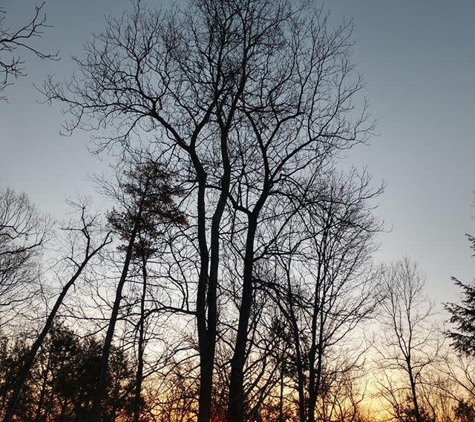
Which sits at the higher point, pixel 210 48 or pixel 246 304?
pixel 210 48

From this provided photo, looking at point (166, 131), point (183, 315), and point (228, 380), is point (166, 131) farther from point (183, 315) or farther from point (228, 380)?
point (228, 380)

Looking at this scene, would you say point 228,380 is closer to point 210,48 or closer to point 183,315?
point 183,315

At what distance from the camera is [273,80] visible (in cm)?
633

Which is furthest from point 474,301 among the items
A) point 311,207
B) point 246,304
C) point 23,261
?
point 23,261

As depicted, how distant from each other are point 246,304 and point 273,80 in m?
3.66

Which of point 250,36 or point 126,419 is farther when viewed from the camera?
point 250,36

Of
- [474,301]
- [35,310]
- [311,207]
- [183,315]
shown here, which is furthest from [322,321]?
[35,310]

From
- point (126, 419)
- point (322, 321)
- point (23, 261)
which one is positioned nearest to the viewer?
point (126, 419)

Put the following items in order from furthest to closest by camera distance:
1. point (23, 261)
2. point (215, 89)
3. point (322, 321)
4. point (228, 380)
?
point (23, 261) → point (322, 321) → point (215, 89) → point (228, 380)

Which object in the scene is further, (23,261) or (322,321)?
(23,261)

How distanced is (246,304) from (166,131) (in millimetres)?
3065

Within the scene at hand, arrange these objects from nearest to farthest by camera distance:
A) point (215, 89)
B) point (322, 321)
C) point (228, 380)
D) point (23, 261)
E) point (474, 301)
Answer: point (228, 380) < point (215, 89) < point (322, 321) < point (474, 301) < point (23, 261)

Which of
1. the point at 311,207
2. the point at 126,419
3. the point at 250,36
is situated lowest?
the point at 126,419

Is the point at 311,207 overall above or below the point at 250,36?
below
